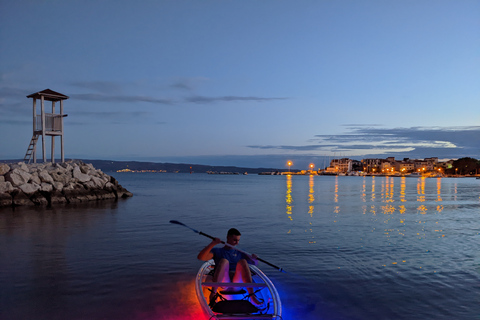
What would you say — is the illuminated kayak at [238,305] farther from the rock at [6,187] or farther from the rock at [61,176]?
the rock at [61,176]

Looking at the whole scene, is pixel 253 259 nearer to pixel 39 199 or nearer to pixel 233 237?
pixel 233 237

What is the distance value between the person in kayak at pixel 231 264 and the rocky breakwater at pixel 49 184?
2490cm

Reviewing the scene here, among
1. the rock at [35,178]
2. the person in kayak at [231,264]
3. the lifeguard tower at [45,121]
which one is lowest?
the person in kayak at [231,264]

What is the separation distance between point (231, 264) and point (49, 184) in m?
Answer: 26.5

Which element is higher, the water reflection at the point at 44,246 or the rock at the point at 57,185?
the rock at the point at 57,185

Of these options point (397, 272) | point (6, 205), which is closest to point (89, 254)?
point (397, 272)

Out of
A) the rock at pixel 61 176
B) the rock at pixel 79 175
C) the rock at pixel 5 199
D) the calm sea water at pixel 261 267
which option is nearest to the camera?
the calm sea water at pixel 261 267

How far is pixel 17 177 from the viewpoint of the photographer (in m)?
27.8

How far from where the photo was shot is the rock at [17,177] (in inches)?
1084

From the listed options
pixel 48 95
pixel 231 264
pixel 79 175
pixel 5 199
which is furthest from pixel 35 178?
pixel 231 264

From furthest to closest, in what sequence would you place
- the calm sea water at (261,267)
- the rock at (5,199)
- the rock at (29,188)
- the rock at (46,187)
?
the rock at (46,187), the rock at (29,188), the rock at (5,199), the calm sea water at (261,267)

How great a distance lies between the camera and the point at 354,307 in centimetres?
827

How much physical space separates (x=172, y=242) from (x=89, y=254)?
3518mm

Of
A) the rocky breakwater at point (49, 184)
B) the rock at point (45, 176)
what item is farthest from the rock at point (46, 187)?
the rock at point (45, 176)
